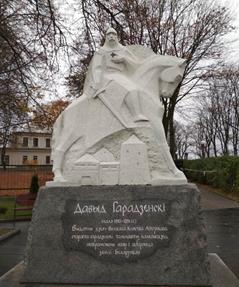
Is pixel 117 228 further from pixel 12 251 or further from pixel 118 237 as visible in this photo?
pixel 12 251

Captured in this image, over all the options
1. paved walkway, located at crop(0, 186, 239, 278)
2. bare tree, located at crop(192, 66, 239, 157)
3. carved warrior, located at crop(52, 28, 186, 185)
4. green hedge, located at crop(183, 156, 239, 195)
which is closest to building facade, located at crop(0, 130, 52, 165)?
bare tree, located at crop(192, 66, 239, 157)

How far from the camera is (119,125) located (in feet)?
19.9

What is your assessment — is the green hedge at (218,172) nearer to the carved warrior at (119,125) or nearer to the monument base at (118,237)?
the carved warrior at (119,125)

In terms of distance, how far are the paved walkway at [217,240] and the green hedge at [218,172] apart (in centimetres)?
449

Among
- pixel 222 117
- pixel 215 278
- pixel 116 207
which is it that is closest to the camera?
pixel 116 207

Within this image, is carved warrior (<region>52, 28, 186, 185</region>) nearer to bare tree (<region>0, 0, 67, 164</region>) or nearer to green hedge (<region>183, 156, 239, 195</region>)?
bare tree (<region>0, 0, 67, 164</region>)

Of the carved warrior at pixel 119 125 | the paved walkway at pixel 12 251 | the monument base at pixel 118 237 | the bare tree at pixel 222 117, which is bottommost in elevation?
the paved walkway at pixel 12 251

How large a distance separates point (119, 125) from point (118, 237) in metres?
1.57

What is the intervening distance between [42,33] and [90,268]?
233 inches

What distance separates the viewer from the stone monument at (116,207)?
5.27m

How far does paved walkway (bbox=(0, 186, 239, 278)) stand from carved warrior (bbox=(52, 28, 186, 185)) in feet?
8.13

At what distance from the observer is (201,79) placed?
23812 mm

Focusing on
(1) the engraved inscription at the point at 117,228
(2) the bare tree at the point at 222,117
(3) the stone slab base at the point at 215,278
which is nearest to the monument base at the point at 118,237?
(1) the engraved inscription at the point at 117,228

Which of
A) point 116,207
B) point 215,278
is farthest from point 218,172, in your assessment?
point 116,207
